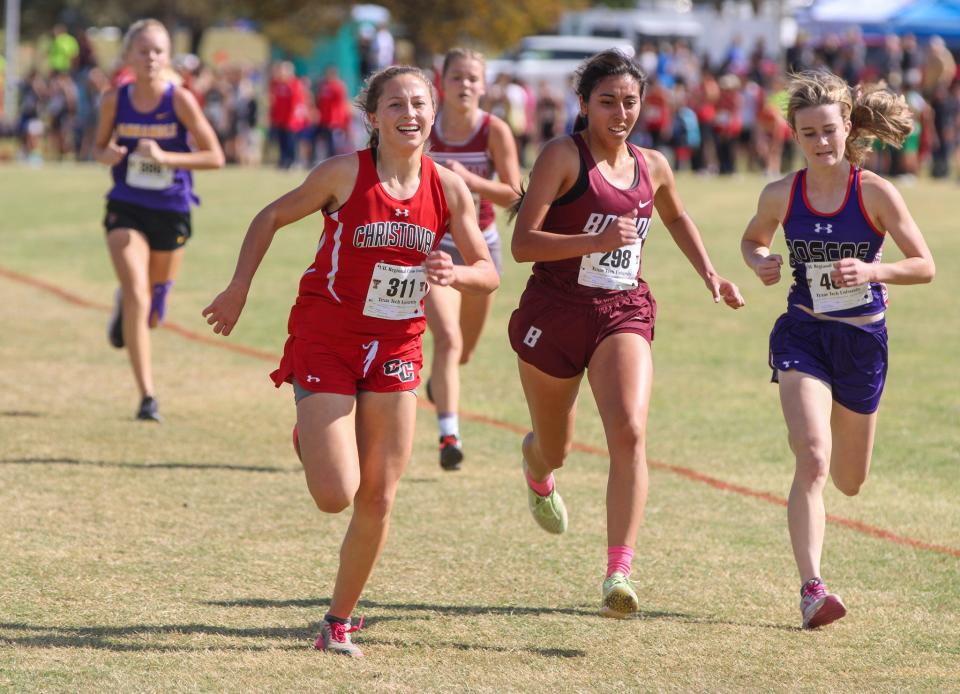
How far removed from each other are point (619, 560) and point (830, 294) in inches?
50.3

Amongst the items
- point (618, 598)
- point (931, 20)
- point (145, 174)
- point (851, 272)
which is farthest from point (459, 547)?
point (931, 20)

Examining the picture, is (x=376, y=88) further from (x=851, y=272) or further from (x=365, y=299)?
(x=851, y=272)

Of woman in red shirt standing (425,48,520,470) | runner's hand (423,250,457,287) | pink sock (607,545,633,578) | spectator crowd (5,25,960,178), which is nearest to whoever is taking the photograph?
runner's hand (423,250,457,287)

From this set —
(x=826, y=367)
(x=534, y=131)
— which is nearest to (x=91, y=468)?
(x=826, y=367)

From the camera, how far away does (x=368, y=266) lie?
4859 millimetres

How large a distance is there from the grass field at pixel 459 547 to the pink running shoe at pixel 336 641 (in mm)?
47

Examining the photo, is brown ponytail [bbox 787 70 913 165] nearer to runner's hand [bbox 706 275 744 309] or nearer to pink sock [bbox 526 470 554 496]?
runner's hand [bbox 706 275 744 309]

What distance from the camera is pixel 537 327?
5.62 meters

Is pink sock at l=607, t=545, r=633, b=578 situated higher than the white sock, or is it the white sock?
pink sock at l=607, t=545, r=633, b=578

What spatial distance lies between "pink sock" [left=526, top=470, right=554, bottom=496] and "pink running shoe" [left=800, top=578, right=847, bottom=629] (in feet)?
4.57

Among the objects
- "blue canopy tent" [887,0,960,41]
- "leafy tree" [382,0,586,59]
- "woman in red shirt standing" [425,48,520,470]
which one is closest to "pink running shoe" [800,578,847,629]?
"woman in red shirt standing" [425,48,520,470]

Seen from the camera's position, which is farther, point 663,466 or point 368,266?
point 663,466

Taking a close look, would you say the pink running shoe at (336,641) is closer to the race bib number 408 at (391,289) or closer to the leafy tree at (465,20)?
the race bib number 408 at (391,289)

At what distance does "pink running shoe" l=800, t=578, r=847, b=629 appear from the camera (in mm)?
5027
